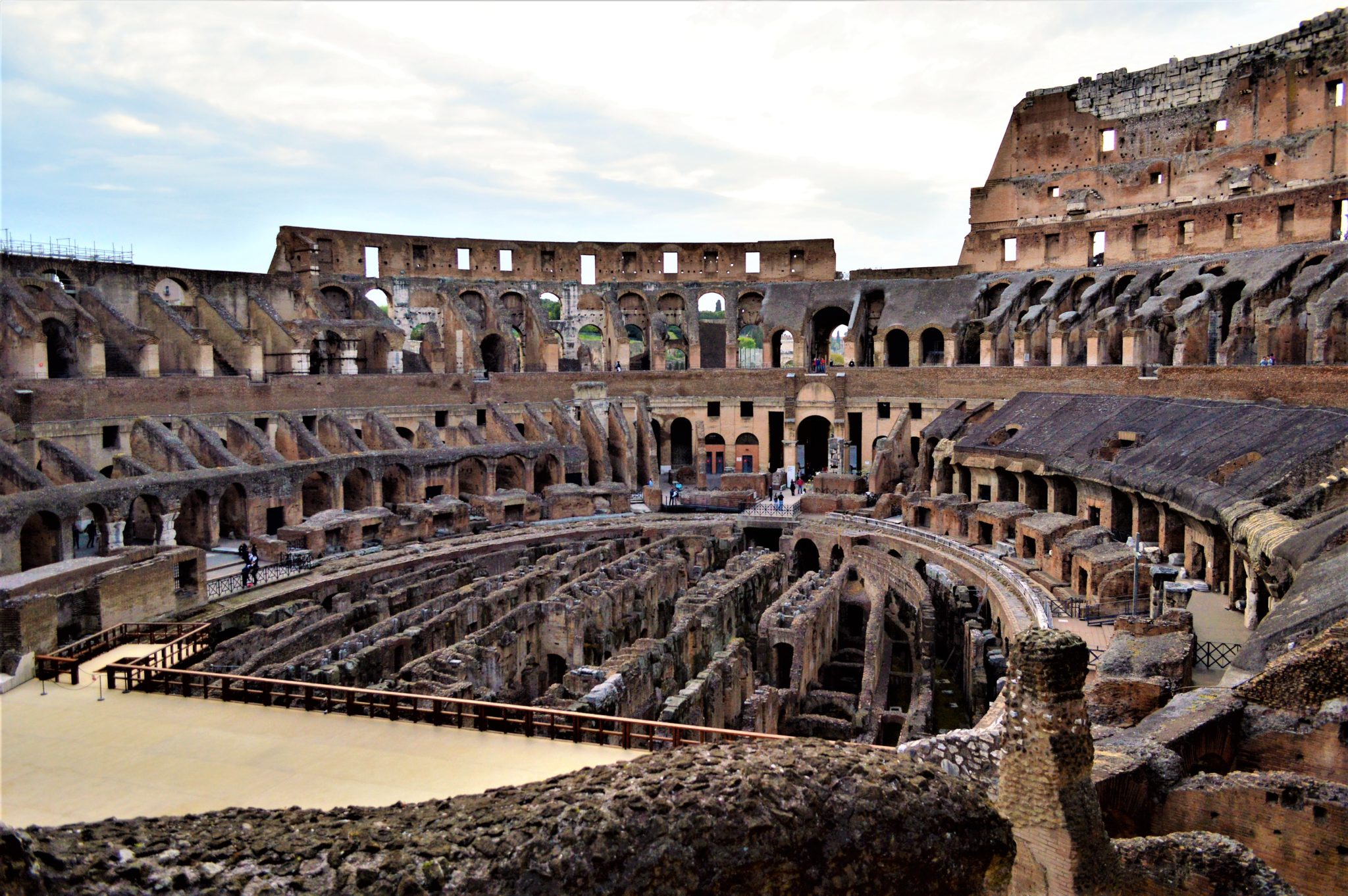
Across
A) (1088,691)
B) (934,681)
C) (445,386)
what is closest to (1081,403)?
(934,681)

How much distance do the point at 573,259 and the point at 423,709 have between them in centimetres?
3370

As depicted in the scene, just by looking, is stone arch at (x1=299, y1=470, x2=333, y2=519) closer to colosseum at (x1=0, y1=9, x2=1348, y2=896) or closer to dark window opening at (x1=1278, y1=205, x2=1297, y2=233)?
colosseum at (x1=0, y1=9, x2=1348, y2=896)

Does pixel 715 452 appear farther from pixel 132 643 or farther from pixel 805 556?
pixel 132 643

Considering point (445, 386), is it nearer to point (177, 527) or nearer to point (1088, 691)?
point (177, 527)

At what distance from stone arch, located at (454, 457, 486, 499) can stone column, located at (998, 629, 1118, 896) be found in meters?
26.0

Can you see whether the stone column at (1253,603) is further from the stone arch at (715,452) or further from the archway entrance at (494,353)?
the archway entrance at (494,353)

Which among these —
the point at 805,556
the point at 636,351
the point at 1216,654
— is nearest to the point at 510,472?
the point at 805,556

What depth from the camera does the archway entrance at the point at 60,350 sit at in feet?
97.8

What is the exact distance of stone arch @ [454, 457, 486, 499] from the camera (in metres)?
32.6

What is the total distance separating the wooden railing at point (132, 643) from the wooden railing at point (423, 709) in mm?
635

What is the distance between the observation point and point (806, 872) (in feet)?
21.3

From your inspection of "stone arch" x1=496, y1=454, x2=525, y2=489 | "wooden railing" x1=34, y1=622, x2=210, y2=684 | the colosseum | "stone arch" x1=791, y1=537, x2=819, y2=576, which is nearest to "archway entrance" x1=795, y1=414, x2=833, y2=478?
the colosseum

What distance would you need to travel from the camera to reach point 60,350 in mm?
30203

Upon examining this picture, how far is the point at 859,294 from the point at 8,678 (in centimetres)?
3595
